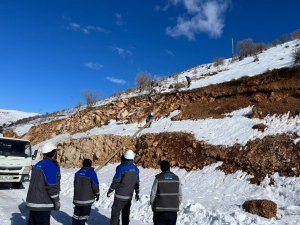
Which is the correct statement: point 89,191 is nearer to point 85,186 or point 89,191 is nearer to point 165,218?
point 85,186

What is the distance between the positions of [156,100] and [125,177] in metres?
22.9

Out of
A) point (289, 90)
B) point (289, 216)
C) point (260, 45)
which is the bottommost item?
Result: point (289, 216)

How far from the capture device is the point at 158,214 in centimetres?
781

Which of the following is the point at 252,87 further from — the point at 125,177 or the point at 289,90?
the point at 125,177

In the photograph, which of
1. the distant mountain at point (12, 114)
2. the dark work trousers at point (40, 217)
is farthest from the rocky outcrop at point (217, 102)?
the distant mountain at point (12, 114)

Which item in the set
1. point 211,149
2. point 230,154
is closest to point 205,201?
point 230,154

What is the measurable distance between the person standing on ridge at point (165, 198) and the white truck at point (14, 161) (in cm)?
876

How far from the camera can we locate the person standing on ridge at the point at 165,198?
25.3 ft

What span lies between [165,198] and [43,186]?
2565mm

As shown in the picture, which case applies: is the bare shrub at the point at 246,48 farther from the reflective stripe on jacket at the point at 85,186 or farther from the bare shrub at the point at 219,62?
the reflective stripe on jacket at the point at 85,186

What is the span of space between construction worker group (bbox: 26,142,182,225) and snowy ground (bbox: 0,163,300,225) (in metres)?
1.99

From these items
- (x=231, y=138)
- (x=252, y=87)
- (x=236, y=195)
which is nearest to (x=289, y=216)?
(x=236, y=195)

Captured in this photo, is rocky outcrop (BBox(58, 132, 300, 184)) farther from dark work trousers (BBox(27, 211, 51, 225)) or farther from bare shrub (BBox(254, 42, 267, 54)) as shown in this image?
bare shrub (BBox(254, 42, 267, 54))

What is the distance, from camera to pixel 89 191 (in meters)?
8.46
